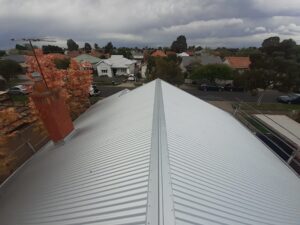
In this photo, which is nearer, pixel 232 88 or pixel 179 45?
pixel 232 88

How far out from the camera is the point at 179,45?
113 m

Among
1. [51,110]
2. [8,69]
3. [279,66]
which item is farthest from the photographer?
[8,69]

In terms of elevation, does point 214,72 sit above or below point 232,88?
above

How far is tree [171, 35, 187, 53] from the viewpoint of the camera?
357ft

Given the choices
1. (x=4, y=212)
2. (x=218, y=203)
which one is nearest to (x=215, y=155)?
(x=218, y=203)

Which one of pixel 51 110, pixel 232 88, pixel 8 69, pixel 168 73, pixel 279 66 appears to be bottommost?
pixel 8 69

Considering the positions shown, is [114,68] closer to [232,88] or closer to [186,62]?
[186,62]

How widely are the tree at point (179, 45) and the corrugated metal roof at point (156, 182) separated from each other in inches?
4032

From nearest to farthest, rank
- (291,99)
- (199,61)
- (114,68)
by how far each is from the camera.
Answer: (291,99)
(199,61)
(114,68)

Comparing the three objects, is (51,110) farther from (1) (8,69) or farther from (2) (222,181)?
(1) (8,69)

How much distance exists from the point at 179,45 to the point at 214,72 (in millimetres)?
76289

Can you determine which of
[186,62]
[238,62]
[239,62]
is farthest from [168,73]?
[239,62]

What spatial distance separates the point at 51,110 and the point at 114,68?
48244mm

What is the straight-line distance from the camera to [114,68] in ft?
187
